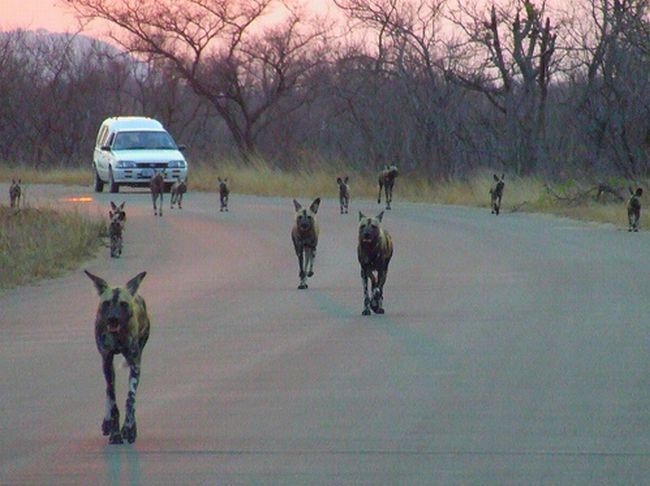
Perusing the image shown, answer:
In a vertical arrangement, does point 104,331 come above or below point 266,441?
above

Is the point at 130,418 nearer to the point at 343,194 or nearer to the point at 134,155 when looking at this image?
the point at 343,194

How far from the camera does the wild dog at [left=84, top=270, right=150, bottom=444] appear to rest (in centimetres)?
743

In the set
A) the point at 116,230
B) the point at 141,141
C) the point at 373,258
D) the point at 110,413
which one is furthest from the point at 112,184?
the point at 110,413

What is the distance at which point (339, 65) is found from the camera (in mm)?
47000

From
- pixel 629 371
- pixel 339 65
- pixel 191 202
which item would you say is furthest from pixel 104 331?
pixel 339 65

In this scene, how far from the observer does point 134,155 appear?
36.5 meters

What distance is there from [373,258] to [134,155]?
23.6 meters

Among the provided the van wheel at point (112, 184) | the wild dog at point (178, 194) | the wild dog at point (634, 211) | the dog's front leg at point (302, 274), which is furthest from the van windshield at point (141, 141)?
the dog's front leg at point (302, 274)

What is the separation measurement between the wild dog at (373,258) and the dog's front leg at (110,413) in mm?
5611

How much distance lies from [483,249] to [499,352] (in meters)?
9.67

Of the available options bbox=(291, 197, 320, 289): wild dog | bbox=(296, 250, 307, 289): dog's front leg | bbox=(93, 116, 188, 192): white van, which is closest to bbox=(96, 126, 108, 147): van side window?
bbox=(93, 116, 188, 192): white van

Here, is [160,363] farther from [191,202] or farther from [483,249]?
[191,202]

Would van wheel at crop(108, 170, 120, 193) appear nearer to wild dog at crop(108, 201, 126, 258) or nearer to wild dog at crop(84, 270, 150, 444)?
wild dog at crop(108, 201, 126, 258)

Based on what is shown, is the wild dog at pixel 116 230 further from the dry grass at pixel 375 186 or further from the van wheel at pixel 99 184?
the van wheel at pixel 99 184
